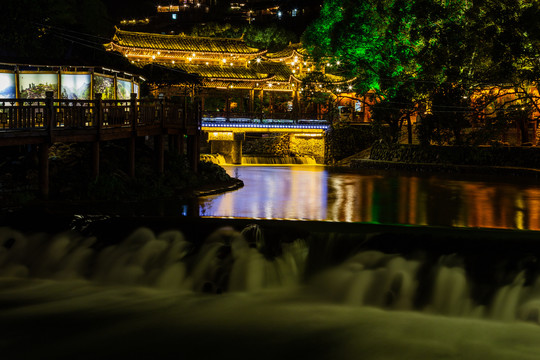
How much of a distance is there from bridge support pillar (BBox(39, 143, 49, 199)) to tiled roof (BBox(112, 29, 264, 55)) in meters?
32.1

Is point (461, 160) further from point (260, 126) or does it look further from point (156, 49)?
point (156, 49)

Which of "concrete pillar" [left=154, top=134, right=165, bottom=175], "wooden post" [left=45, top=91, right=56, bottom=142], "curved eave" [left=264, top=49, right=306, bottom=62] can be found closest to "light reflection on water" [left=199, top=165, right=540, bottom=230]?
"concrete pillar" [left=154, top=134, right=165, bottom=175]

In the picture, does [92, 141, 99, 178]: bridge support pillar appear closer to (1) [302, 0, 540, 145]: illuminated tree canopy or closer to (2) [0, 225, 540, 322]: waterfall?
(2) [0, 225, 540, 322]: waterfall

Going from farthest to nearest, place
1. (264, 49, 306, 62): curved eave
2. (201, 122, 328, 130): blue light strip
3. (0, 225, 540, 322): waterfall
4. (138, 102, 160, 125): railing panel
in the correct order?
(264, 49, 306, 62): curved eave → (201, 122, 328, 130): blue light strip → (138, 102, 160, 125): railing panel → (0, 225, 540, 322): waterfall

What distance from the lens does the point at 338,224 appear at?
12789 millimetres

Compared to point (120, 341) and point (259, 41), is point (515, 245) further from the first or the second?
point (259, 41)

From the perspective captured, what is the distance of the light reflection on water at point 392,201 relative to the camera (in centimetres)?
1611

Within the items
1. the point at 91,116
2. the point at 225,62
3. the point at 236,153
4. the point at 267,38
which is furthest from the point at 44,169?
the point at 267,38

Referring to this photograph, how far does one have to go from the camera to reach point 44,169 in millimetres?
16312

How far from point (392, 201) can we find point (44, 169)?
35.7 feet

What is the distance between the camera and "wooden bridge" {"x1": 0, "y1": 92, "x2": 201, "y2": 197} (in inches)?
611

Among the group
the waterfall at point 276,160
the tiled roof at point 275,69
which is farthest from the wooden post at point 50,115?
the tiled roof at point 275,69

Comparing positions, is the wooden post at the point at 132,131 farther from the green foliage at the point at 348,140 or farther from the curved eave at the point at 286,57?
the curved eave at the point at 286,57

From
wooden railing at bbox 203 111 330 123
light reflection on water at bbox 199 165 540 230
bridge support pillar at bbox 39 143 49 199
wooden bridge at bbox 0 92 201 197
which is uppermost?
wooden railing at bbox 203 111 330 123
